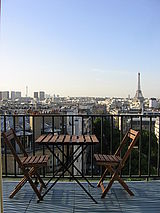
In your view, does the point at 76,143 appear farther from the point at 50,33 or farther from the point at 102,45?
the point at 102,45

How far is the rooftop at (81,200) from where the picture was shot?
9.45 ft

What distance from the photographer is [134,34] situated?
10.9m

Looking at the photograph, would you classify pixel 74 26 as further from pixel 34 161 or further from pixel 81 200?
pixel 81 200

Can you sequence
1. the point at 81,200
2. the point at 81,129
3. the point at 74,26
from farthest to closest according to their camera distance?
the point at 74,26, the point at 81,129, the point at 81,200

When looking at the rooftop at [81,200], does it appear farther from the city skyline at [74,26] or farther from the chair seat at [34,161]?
the city skyline at [74,26]

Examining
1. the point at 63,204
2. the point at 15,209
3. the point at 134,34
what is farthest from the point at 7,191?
the point at 134,34

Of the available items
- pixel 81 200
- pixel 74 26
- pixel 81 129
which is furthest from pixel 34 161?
pixel 74 26

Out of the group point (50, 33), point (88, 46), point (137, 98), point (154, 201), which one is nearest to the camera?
point (154, 201)

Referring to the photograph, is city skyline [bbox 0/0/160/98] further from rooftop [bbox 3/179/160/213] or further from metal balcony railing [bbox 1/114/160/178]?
rooftop [bbox 3/179/160/213]

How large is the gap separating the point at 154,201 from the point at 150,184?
643 millimetres

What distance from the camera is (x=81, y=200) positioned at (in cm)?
313

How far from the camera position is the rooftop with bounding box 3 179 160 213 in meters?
2.88

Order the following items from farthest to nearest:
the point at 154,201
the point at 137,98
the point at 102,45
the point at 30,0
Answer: the point at 137,98
the point at 102,45
the point at 30,0
the point at 154,201

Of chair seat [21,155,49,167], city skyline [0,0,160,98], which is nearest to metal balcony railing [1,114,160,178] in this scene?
chair seat [21,155,49,167]
